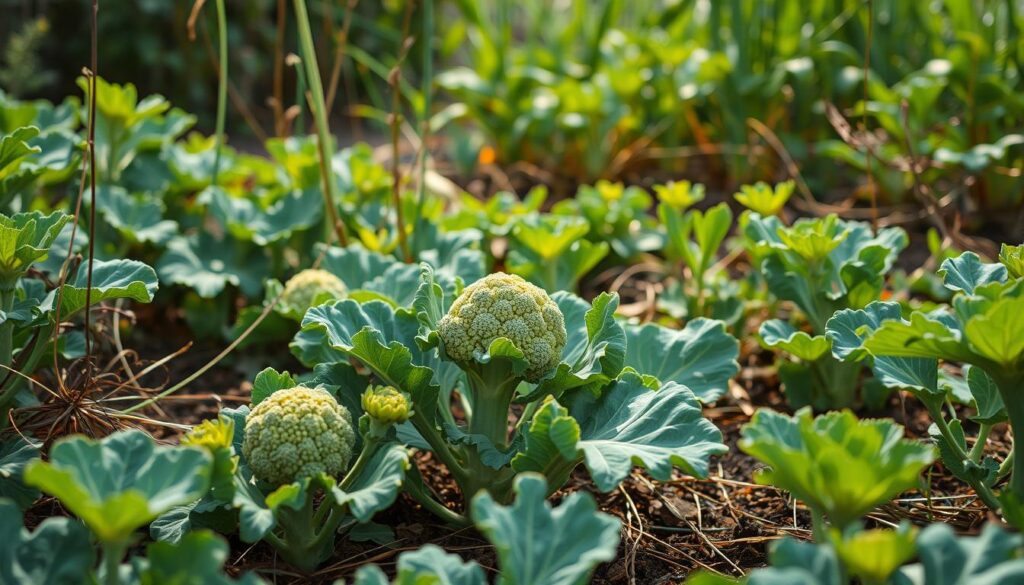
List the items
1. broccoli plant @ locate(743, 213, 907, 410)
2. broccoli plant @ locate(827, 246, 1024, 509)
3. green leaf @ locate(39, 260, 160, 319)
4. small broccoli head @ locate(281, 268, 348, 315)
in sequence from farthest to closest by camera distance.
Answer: small broccoli head @ locate(281, 268, 348, 315) → broccoli plant @ locate(743, 213, 907, 410) → green leaf @ locate(39, 260, 160, 319) → broccoli plant @ locate(827, 246, 1024, 509)

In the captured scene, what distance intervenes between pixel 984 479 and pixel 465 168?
2.29m

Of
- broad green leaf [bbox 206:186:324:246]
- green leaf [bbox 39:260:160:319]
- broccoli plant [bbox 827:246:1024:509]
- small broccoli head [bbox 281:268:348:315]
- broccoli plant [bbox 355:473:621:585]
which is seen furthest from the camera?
broad green leaf [bbox 206:186:324:246]

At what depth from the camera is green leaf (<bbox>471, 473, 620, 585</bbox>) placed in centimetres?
128

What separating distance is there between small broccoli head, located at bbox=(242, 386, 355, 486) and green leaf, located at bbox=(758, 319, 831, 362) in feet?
2.74

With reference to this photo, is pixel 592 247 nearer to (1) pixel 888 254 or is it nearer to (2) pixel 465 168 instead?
(1) pixel 888 254

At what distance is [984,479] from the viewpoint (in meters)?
1.63

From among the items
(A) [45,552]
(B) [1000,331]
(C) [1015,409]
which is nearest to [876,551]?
(B) [1000,331]

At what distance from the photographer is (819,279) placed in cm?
208

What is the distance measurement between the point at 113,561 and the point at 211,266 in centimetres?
128

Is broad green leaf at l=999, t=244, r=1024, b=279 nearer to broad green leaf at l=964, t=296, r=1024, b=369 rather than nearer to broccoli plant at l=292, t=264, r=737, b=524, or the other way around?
broad green leaf at l=964, t=296, r=1024, b=369

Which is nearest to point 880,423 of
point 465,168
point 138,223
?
point 138,223

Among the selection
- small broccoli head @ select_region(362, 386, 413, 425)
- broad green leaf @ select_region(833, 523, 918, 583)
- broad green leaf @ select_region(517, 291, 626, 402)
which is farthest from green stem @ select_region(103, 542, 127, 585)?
broad green leaf @ select_region(833, 523, 918, 583)

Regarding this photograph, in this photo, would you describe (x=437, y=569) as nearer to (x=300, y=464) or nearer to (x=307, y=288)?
(x=300, y=464)

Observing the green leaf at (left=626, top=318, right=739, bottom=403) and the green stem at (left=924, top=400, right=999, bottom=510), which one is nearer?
the green stem at (left=924, top=400, right=999, bottom=510)
